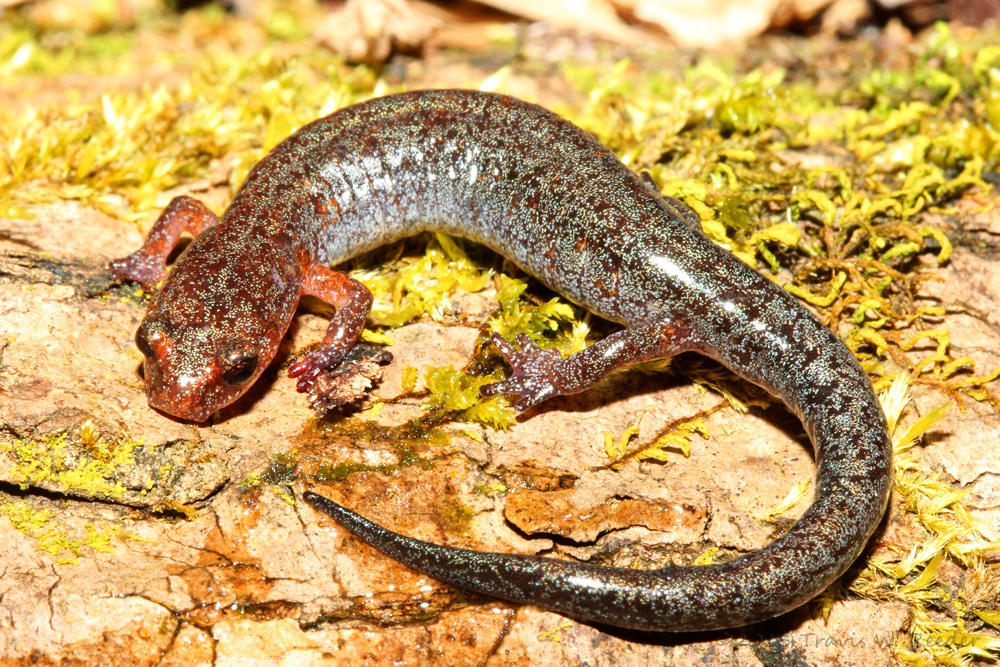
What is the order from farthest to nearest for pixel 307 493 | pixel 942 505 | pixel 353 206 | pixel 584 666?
pixel 353 206 → pixel 942 505 → pixel 307 493 → pixel 584 666

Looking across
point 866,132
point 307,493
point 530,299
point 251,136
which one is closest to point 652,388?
point 530,299

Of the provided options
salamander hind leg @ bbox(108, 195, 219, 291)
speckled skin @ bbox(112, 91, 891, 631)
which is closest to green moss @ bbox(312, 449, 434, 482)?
speckled skin @ bbox(112, 91, 891, 631)

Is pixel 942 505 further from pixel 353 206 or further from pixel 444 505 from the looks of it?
pixel 353 206

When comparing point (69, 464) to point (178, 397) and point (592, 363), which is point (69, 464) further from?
point (592, 363)

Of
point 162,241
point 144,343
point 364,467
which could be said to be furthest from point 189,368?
point 162,241

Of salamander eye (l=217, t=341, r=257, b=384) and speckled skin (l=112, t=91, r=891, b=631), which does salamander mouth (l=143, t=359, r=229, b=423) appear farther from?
salamander eye (l=217, t=341, r=257, b=384)

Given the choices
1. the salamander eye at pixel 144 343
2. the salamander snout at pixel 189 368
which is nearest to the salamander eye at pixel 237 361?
the salamander snout at pixel 189 368
